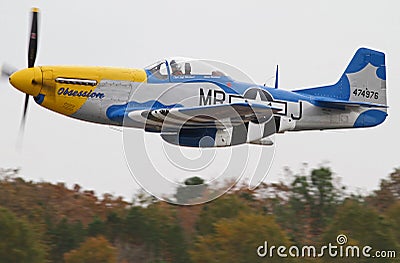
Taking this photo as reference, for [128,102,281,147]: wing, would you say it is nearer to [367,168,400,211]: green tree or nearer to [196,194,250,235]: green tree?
[196,194,250,235]: green tree

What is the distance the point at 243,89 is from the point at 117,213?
20181mm

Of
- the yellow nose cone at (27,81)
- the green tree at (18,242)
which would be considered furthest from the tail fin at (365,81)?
the green tree at (18,242)

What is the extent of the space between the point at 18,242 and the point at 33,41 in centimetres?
1404

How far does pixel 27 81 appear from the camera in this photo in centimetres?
1766

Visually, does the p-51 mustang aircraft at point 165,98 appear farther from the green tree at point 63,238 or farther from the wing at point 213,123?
the green tree at point 63,238

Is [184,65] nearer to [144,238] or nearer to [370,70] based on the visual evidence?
[370,70]

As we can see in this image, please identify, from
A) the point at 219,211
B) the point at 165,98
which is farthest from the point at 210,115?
the point at 219,211

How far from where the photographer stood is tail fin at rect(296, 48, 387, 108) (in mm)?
21531

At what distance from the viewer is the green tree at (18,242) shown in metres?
30.4

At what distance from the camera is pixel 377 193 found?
158 feet

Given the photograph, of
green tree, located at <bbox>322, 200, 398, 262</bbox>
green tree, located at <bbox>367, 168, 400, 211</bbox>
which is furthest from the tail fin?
green tree, located at <bbox>367, 168, 400, 211</bbox>

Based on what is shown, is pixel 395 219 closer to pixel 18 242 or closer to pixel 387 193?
pixel 387 193

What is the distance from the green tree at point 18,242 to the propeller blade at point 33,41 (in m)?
13.2

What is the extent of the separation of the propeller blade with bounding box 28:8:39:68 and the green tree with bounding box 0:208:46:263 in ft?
43.4
